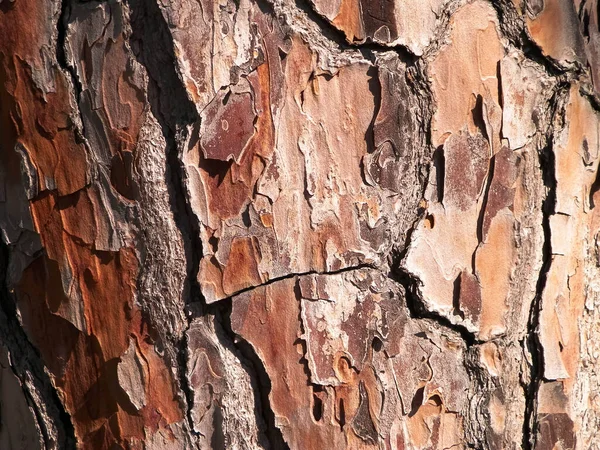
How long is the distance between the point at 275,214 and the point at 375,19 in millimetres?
242

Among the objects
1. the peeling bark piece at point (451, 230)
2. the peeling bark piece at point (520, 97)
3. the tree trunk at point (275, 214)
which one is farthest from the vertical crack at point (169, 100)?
the peeling bark piece at point (520, 97)

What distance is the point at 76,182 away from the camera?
30.7 inches

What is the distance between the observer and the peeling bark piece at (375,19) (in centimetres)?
75

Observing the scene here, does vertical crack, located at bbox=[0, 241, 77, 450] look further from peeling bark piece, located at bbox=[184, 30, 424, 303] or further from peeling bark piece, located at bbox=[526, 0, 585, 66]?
peeling bark piece, located at bbox=[526, 0, 585, 66]

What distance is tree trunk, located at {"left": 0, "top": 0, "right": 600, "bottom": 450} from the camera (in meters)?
0.75

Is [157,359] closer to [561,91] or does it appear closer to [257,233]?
[257,233]

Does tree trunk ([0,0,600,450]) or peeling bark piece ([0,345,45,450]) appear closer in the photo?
tree trunk ([0,0,600,450])

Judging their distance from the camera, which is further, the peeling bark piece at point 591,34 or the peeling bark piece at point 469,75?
the peeling bark piece at point 591,34

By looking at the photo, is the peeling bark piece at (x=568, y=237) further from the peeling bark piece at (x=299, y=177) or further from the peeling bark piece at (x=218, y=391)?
the peeling bark piece at (x=218, y=391)

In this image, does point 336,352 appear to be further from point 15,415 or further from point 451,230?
point 15,415

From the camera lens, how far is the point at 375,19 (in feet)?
2.48

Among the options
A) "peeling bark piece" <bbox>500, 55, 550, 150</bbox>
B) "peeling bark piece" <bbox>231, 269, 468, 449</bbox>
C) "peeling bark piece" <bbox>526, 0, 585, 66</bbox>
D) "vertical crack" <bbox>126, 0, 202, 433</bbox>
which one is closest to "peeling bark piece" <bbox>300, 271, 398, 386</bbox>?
"peeling bark piece" <bbox>231, 269, 468, 449</bbox>

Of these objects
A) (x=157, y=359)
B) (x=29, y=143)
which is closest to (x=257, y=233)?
(x=157, y=359)

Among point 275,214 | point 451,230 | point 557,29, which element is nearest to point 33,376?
point 275,214
